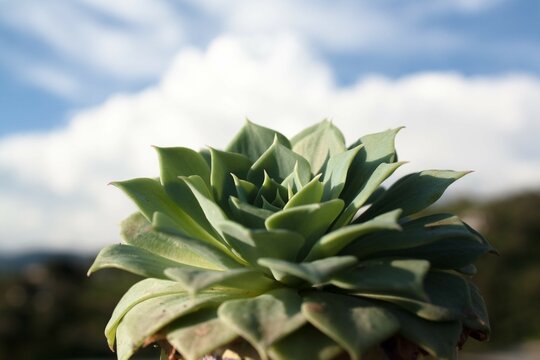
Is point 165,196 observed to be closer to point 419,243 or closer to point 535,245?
point 419,243

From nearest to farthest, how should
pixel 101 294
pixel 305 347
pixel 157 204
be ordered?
pixel 305 347 → pixel 157 204 → pixel 101 294

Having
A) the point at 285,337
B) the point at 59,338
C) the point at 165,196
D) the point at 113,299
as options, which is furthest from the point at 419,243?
the point at 113,299

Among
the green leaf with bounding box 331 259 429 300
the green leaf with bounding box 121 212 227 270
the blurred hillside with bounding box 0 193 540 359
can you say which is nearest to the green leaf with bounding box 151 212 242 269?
the green leaf with bounding box 121 212 227 270

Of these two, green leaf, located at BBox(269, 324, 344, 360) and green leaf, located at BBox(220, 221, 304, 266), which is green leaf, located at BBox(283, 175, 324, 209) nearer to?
green leaf, located at BBox(220, 221, 304, 266)

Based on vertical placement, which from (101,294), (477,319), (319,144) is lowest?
(101,294)

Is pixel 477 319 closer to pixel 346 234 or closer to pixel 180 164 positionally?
pixel 346 234

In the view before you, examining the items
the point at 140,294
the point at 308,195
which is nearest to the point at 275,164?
the point at 308,195

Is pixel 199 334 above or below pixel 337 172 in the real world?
below
